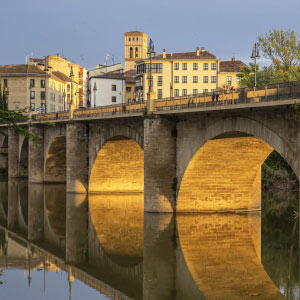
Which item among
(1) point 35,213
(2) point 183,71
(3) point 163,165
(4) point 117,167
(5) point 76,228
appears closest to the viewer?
(5) point 76,228

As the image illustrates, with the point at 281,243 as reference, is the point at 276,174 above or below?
above

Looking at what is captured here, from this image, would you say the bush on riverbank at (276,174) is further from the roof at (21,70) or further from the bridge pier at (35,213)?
the roof at (21,70)

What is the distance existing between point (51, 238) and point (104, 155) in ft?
61.3

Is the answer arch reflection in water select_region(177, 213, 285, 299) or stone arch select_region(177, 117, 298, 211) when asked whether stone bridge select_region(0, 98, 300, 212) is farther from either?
arch reflection in water select_region(177, 213, 285, 299)

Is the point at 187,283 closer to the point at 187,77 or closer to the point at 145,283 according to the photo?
the point at 145,283

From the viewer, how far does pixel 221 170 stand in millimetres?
38750

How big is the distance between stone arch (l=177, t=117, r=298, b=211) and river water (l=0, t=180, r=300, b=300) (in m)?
1.15

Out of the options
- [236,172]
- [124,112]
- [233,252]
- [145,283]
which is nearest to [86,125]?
[124,112]

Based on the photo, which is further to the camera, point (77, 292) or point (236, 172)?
point (236, 172)

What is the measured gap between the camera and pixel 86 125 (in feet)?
181

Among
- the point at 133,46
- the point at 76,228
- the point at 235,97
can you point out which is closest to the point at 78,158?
the point at 76,228

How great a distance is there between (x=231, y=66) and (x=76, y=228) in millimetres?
76964

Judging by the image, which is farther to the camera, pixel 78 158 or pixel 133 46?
pixel 133 46

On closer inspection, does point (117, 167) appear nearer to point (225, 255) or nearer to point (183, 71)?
point (225, 255)
